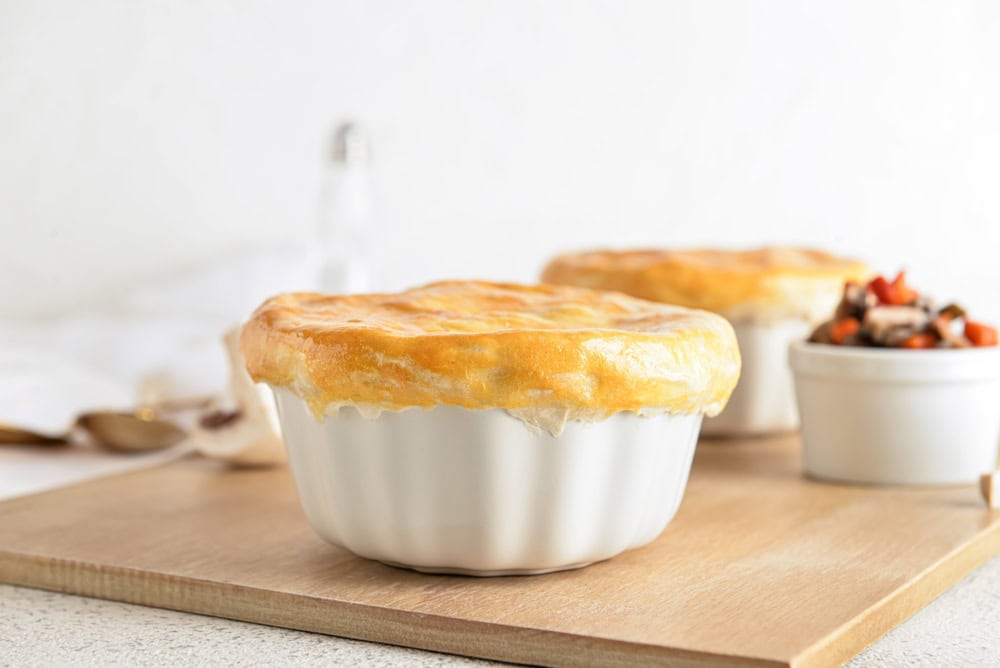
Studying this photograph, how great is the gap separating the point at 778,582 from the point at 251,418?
22.3 inches

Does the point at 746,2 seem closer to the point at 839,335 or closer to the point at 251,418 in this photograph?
the point at 839,335

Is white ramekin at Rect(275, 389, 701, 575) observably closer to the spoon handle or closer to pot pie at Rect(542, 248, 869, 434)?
pot pie at Rect(542, 248, 869, 434)

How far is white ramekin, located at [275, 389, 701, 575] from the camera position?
31.2 inches

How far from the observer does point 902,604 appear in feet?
2.68

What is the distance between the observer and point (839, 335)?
1168 millimetres

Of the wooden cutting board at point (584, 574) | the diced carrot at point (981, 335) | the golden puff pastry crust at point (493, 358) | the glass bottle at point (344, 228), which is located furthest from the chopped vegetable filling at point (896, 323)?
the glass bottle at point (344, 228)

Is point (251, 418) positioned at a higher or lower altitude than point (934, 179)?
lower

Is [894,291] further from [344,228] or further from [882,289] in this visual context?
[344,228]

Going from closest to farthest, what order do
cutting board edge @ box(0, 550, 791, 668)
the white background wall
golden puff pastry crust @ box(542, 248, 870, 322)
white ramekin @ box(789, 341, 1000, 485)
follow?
cutting board edge @ box(0, 550, 791, 668), white ramekin @ box(789, 341, 1000, 485), golden puff pastry crust @ box(542, 248, 870, 322), the white background wall

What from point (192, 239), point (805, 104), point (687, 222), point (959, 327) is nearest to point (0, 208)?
point (192, 239)

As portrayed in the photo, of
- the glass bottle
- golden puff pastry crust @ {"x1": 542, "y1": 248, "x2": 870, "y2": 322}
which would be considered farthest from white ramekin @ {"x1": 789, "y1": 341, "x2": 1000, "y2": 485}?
the glass bottle

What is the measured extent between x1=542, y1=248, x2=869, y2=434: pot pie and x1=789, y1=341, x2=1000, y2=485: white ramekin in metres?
0.12

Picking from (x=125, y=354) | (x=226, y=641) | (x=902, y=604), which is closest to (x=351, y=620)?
(x=226, y=641)

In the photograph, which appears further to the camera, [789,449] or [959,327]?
[789,449]
